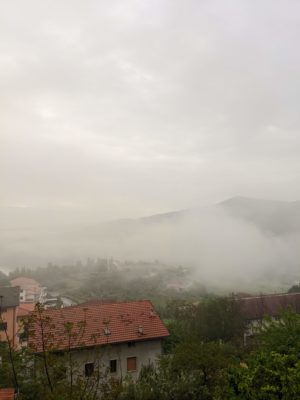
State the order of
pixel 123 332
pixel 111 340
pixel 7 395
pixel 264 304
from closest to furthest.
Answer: pixel 7 395, pixel 111 340, pixel 123 332, pixel 264 304

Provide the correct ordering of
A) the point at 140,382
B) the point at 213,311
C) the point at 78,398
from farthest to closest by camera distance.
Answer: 1. the point at 213,311
2. the point at 140,382
3. the point at 78,398

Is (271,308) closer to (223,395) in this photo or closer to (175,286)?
(223,395)

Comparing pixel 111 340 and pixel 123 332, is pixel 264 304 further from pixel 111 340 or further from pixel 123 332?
pixel 111 340

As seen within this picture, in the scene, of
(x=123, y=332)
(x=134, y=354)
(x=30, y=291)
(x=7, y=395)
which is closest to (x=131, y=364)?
(x=134, y=354)

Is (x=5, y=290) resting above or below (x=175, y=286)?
above

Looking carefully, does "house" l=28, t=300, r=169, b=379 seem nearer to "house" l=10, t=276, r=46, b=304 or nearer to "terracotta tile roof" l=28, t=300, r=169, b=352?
"terracotta tile roof" l=28, t=300, r=169, b=352

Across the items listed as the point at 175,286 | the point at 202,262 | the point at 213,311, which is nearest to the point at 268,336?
the point at 213,311

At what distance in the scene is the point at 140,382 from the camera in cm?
1538

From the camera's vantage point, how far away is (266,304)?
57.0 metres

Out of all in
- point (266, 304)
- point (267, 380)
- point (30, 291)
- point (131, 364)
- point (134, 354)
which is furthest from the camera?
point (30, 291)

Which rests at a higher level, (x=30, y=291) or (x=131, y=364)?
(x=131, y=364)

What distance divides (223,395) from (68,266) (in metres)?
160

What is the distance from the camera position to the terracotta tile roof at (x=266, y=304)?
174ft

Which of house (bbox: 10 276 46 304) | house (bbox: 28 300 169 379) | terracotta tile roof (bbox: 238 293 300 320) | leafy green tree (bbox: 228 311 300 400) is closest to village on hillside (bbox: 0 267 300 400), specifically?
house (bbox: 28 300 169 379)
